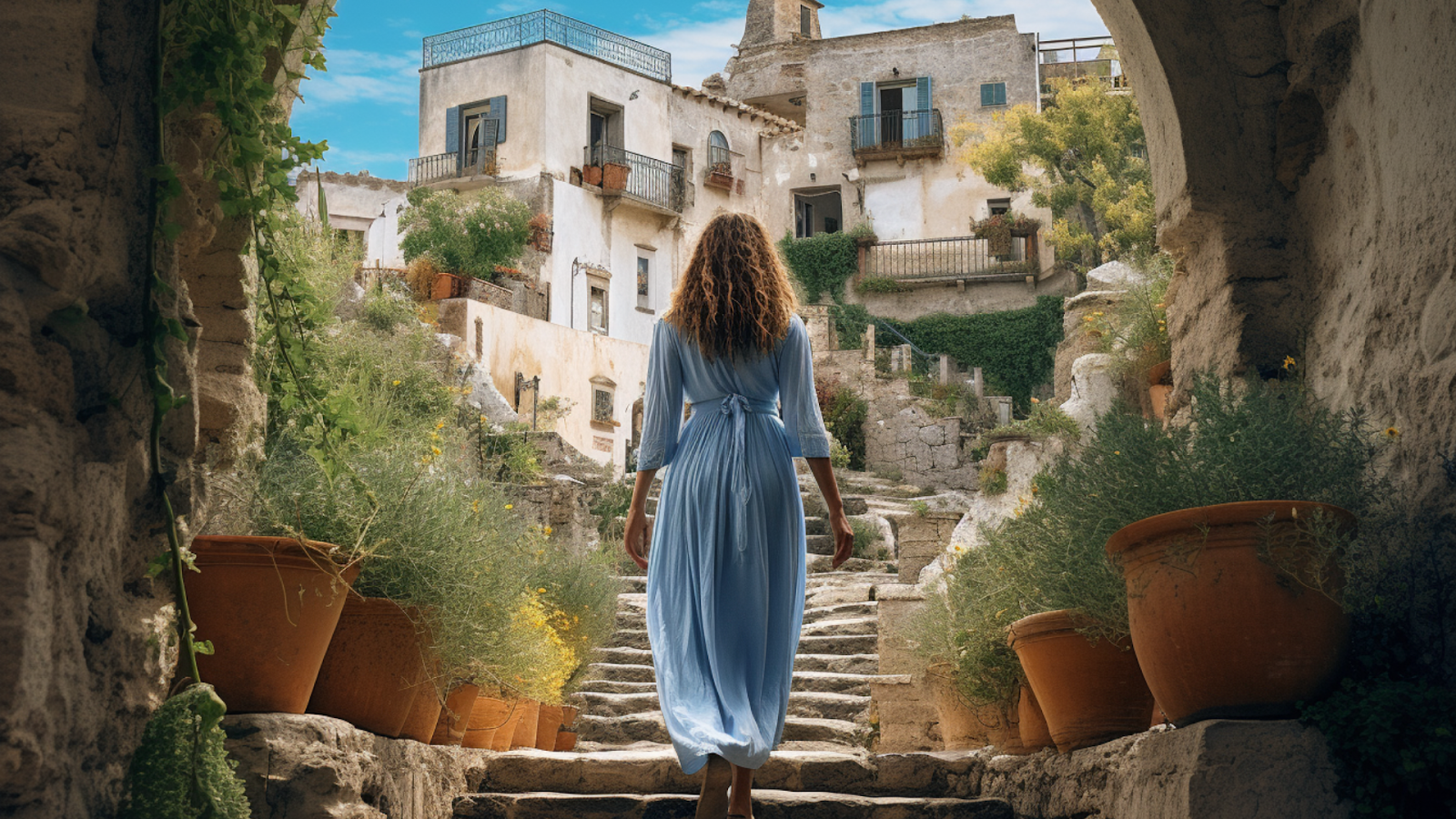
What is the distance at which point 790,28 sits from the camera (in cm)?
3469

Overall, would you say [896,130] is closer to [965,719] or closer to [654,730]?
[654,730]

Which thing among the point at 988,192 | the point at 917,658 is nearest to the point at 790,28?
the point at 988,192

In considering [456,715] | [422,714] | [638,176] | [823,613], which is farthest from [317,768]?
[638,176]

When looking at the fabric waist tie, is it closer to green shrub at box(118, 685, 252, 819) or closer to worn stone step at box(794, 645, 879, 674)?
green shrub at box(118, 685, 252, 819)

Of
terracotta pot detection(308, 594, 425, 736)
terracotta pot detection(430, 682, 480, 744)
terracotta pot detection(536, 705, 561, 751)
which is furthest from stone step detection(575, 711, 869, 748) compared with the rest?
terracotta pot detection(308, 594, 425, 736)

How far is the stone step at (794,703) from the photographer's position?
7.26 m

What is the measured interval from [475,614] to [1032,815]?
1.76 meters

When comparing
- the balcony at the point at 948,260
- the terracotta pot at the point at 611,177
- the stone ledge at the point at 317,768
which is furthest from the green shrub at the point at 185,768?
the balcony at the point at 948,260

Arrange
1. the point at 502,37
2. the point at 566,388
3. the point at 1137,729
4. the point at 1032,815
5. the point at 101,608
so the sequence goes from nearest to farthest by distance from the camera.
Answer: the point at 101,608
the point at 1137,729
the point at 1032,815
the point at 566,388
the point at 502,37

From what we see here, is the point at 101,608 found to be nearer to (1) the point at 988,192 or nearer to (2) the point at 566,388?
(2) the point at 566,388

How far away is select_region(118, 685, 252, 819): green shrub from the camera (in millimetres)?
2393

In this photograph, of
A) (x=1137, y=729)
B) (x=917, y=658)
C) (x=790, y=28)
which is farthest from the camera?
(x=790, y=28)

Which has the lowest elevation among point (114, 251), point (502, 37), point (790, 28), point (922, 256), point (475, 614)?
point (475, 614)

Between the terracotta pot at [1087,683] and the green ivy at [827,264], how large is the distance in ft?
83.3
